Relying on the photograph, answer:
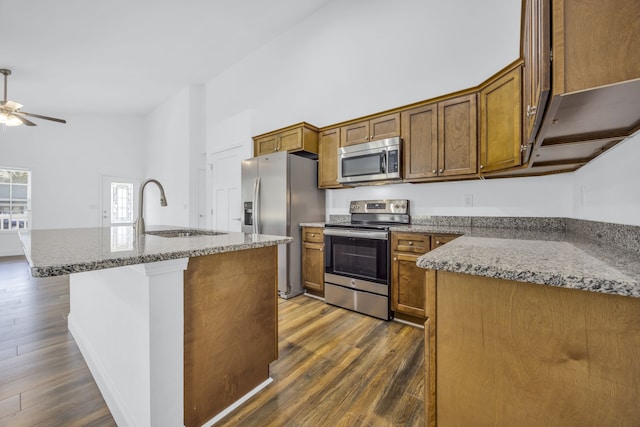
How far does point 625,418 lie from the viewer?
0.73 meters

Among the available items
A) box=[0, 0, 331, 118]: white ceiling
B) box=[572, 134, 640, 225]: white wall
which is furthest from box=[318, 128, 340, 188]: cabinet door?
box=[572, 134, 640, 225]: white wall

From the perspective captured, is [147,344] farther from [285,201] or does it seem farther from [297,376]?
[285,201]

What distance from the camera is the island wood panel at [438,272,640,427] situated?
2.40 feet

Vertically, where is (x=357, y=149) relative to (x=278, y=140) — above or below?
below

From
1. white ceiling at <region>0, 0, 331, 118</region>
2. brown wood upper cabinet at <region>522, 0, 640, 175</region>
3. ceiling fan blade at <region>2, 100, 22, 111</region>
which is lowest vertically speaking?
brown wood upper cabinet at <region>522, 0, 640, 175</region>

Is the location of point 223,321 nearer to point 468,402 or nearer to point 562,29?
point 468,402

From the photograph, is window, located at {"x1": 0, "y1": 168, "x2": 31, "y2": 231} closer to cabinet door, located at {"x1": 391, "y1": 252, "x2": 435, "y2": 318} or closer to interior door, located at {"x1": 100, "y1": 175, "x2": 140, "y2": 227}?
interior door, located at {"x1": 100, "y1": 175, "x2": 140, "y2": 227}

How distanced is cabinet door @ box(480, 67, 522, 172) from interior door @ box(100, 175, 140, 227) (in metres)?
7.48

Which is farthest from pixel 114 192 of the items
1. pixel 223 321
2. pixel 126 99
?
pixel 223 321

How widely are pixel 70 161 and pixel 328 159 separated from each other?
6.48m

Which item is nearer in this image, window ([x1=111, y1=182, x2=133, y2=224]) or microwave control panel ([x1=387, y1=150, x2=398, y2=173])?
microwave control panel ([x1=387, y1=150, x2=398, y2=173])

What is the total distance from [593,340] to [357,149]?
263cm

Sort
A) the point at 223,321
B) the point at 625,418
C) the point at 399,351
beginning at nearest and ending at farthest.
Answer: the point at 625,418
the point at 223,321
the point at 399,351

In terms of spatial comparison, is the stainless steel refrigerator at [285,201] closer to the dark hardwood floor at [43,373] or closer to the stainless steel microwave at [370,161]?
the stainless steel microwave at [370,161]
